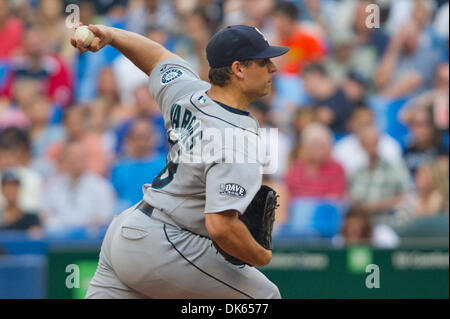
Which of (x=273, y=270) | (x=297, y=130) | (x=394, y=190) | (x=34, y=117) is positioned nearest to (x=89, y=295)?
(x=273, y=270)

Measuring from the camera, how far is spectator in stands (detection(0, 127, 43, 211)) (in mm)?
8547

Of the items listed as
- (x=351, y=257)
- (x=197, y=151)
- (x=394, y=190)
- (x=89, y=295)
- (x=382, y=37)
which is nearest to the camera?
(x=197, y=151)

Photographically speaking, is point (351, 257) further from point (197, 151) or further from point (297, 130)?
point (197, 151)

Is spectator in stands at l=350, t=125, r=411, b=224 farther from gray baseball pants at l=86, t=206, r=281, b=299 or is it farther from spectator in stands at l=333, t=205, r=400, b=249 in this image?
gray baseball pants at l=86, t=206, r=281, b=299

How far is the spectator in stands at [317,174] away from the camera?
8336 millimetres

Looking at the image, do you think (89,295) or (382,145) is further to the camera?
(382,145)

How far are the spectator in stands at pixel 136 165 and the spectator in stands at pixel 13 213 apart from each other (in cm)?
97

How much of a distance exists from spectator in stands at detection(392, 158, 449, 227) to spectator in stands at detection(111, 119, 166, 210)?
99.2 inches

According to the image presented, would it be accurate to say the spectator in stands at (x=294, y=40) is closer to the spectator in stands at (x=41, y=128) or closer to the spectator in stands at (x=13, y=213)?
the spectator in stands at (x=41, y=128)

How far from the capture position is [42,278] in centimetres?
702

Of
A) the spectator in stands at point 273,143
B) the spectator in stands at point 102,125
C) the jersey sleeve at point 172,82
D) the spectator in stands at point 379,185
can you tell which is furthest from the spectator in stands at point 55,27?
the jersey sleeve at point 172,82

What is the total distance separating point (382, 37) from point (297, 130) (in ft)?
5.91

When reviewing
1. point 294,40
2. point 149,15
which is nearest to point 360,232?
point 294,40
